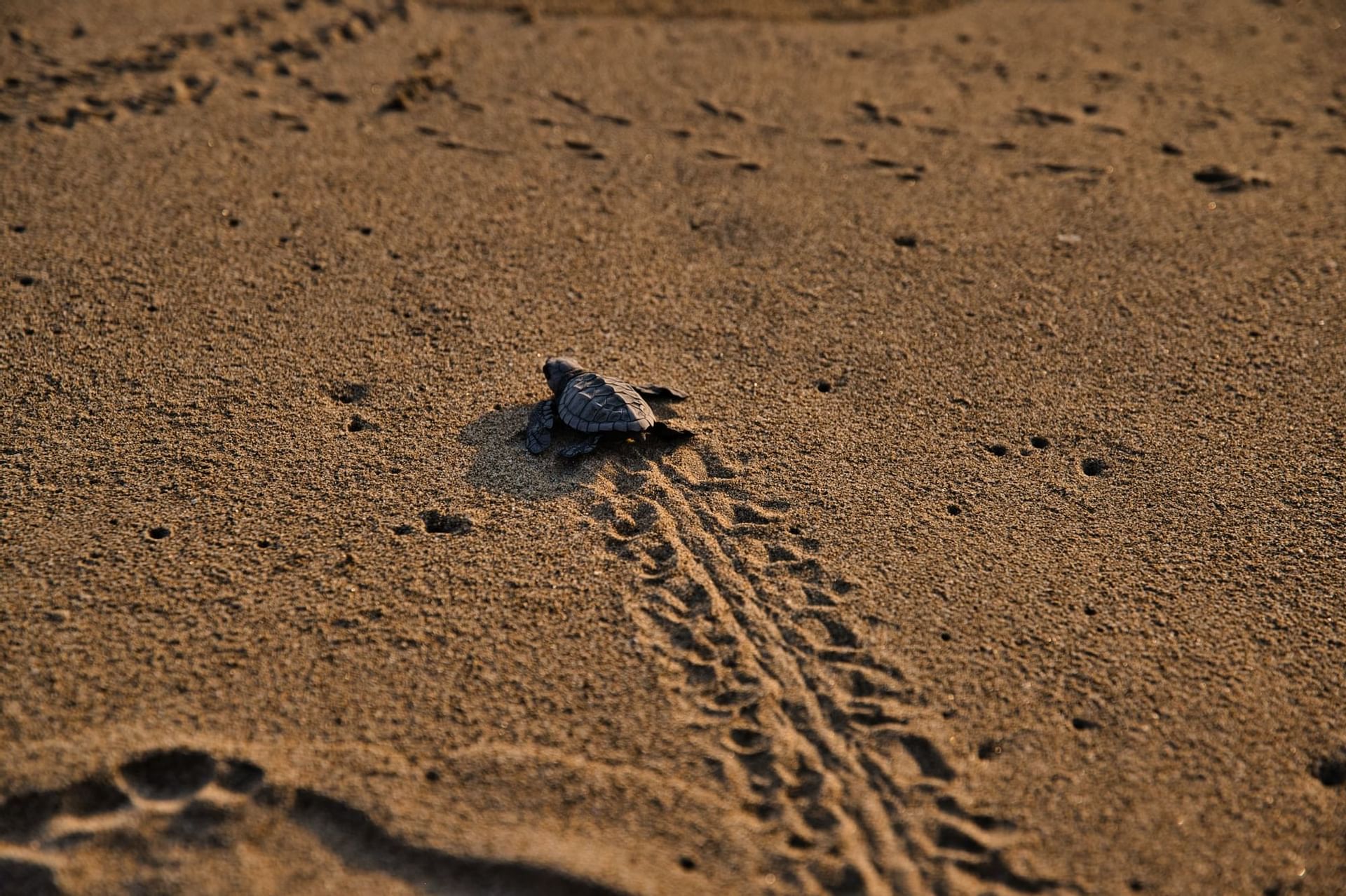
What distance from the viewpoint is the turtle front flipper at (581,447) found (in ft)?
12.4

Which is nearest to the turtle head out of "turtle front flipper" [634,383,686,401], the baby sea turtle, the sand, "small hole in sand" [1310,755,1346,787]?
the baby sea turtle

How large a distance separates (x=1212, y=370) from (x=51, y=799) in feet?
13.7

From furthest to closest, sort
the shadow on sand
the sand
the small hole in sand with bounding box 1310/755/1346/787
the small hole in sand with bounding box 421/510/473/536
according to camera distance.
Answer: the shadow on sand
the small hole in sand with bounding box 421/510/473/536
the small hole in sand with bounding box 1310/755/1346/787
the sand

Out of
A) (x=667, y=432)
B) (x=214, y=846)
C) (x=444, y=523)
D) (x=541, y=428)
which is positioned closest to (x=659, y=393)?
(x=667, y=432)

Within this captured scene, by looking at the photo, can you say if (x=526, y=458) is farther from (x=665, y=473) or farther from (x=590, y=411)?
(x=665, y=473)

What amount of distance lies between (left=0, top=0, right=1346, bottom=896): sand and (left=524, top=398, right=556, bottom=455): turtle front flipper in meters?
0.05

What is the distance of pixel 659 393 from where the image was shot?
4.02 meters

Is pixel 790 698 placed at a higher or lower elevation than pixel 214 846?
higher

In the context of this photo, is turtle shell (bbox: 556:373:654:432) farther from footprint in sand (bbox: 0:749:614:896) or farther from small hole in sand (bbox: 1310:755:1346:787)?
small hole in sand (bbox: 1310:755:1346:787)

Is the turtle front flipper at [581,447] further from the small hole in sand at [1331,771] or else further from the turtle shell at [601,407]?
the small hole in sand at [1331,771]

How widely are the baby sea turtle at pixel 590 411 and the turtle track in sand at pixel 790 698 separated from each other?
144 mm

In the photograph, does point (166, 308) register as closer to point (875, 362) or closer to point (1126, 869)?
point (875, 362)

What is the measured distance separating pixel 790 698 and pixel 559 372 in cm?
156

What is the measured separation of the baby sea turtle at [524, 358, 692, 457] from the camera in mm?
3729
